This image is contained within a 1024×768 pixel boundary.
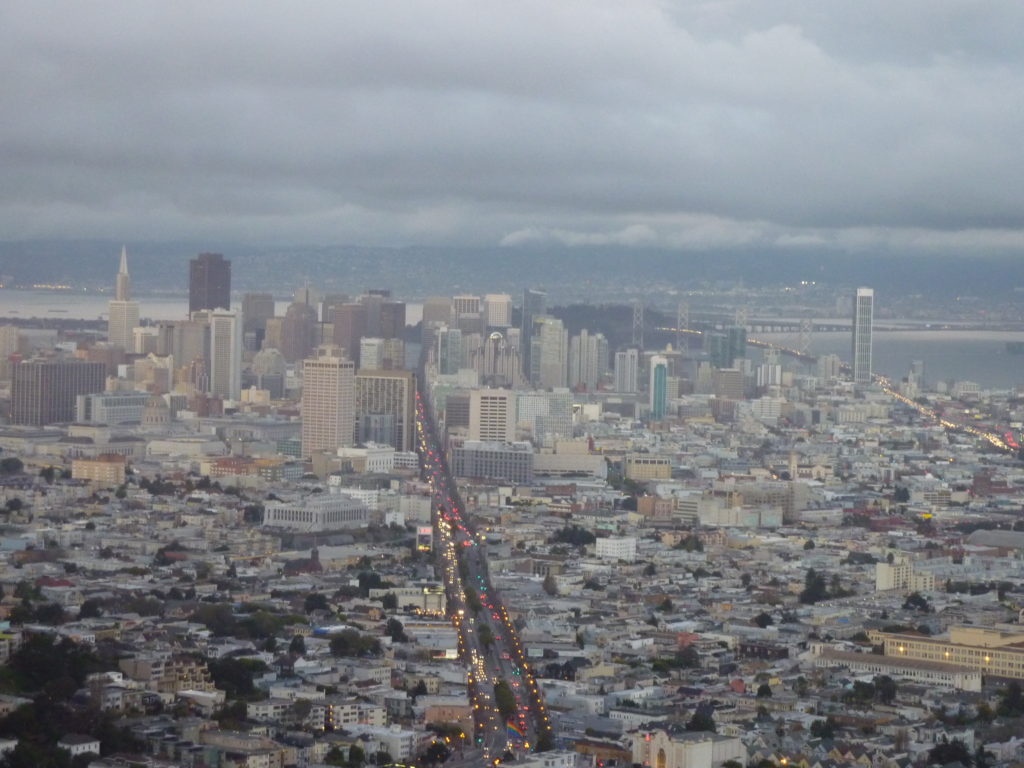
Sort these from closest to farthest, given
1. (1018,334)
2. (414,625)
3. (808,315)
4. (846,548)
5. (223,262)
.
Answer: (414,625)
(846,548)
(223,262)
(1018,334)
(808,315)

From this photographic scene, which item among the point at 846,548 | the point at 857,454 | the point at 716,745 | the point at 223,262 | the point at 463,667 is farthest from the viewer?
the point at 223,262

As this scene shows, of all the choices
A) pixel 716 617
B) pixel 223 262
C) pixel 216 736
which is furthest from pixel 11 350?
pixel 216 736

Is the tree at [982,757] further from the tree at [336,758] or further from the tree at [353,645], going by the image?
the tree at [353,645]

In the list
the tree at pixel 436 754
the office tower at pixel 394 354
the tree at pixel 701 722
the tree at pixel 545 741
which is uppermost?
the office tower at pixel 394 354

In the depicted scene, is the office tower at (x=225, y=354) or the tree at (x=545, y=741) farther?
the office tower at (x=225, y=354)

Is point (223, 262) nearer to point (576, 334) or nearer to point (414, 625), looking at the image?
point (576, 334)

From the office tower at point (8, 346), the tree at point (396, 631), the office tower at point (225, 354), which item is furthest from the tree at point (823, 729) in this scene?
the office tower at point (225, 354)

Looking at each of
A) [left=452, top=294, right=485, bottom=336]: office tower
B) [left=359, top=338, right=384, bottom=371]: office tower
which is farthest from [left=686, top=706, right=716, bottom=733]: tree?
[left=452, top=294, right=485, bottom=336]: office tower
